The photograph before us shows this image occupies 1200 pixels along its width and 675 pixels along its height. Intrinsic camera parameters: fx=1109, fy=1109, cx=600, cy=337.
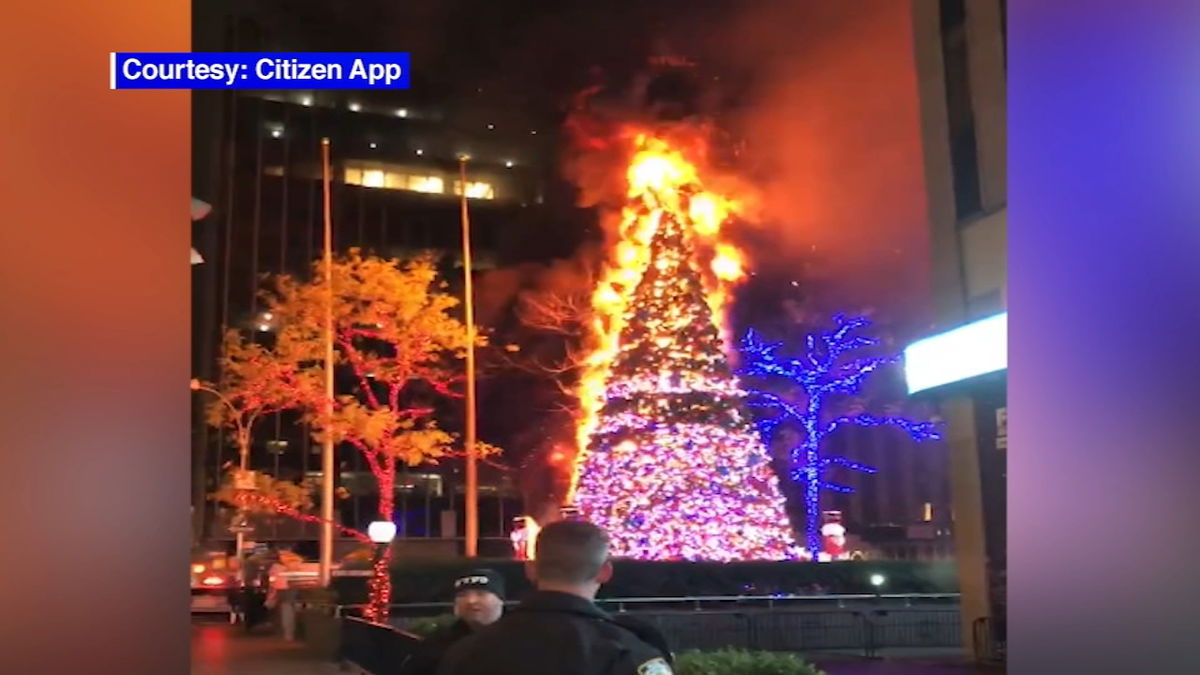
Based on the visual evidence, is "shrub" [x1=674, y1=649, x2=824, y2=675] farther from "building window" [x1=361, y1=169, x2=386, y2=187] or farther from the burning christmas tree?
"building window" [x1=361, y1=169, x2=386, y2=187]

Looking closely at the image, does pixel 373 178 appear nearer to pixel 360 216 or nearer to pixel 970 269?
pixel 360 216

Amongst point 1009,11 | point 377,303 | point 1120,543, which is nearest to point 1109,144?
point 1009,11

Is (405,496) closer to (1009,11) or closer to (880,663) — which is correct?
(880,663)

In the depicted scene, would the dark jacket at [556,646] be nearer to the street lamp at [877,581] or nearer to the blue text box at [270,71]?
the blue text box at [270,71]

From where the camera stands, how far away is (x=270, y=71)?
2617 millimetres

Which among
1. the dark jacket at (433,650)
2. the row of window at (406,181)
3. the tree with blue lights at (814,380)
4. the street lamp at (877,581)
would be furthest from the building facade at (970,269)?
the row of window at (406,181)

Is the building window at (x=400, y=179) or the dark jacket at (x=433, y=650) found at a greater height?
the building window at (x=400, y=179)

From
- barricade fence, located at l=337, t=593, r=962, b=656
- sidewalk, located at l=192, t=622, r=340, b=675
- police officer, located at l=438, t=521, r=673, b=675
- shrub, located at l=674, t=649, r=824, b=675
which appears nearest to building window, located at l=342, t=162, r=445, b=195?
sidewalk, located at l=192, t=622, r=340, b=675

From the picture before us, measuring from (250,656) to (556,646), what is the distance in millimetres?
10297

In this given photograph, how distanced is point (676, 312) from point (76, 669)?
1277 cm

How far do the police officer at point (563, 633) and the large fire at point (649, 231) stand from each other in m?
12.7

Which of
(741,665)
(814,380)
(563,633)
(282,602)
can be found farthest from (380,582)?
(814,380)

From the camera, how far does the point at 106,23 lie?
2.12 metres

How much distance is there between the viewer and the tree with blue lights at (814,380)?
18859 millimetres
